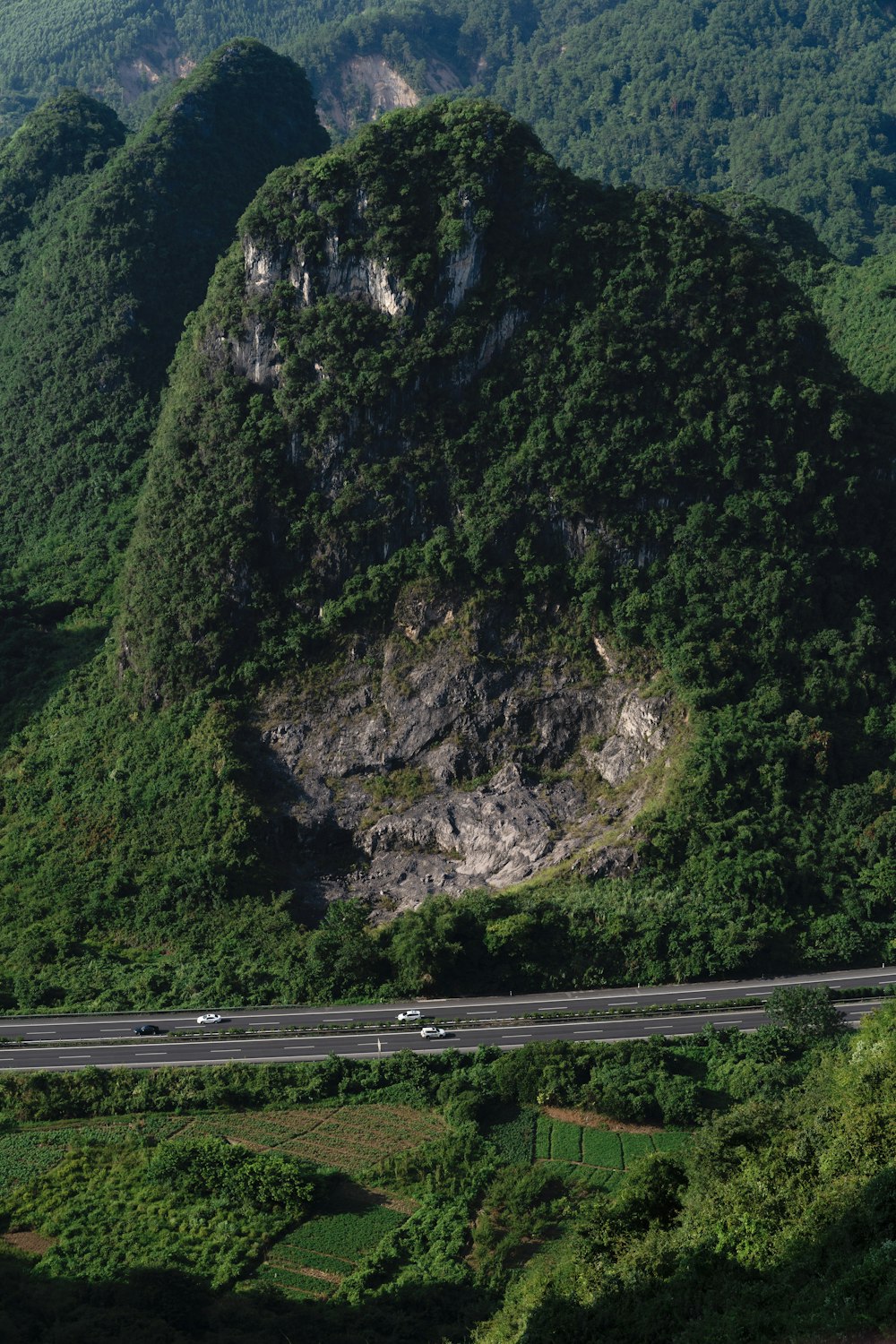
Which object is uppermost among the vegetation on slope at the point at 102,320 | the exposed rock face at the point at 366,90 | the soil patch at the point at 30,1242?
the exposed rock face at the point at 366,90

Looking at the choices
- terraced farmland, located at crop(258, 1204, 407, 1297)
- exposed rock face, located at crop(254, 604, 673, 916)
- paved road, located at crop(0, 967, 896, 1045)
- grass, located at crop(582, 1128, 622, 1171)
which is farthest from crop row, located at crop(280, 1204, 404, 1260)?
exposed rock face, located at crop(254, 604, 673, 916)

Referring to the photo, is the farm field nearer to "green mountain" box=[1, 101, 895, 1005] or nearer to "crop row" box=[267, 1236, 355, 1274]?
"crop row" box=[267, 1236, 355, 1274]

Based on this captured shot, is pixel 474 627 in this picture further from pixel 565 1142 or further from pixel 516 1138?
pixel 565 1142

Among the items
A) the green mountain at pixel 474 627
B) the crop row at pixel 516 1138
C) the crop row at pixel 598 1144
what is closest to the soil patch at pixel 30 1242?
the crop row at pixel 516 1138

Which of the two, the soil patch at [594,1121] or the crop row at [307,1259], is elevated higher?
the crop row at [307,1259]

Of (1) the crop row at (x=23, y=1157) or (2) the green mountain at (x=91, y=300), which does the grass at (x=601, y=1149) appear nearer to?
(1) the crop row at (x=23, y=1157)

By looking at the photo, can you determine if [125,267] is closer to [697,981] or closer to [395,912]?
[395,912]
